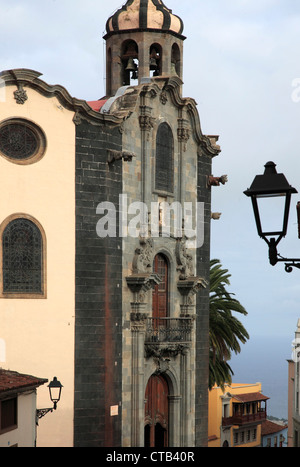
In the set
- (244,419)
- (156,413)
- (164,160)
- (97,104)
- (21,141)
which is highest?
(97,104)

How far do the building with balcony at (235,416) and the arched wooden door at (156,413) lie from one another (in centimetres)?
2614

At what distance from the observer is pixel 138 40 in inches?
1829

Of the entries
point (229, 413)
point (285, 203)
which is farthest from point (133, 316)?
point (229, 413)

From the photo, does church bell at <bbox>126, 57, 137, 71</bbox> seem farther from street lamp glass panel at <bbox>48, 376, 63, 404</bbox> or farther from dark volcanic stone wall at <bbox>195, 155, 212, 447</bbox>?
street lamp glass panel at <bbox>48, 376, 63, 404</bbox>

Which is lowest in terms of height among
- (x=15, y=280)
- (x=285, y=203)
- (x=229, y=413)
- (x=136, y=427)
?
(x=229, y=413)

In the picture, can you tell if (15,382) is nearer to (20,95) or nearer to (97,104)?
(20,95)

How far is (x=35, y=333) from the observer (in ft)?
129

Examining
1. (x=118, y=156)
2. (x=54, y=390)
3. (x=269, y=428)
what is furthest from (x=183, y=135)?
(x=269, y=428)

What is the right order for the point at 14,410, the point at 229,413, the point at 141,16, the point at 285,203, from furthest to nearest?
the point at 229,413, the point at 141,16, the point at 14,410, the point at 285,203

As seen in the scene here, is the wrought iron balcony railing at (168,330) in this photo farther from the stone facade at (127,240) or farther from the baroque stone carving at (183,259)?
the baroque stone carving at (183,259)

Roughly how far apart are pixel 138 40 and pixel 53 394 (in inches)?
626

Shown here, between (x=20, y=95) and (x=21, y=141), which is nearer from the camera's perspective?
(x=20, y=95)

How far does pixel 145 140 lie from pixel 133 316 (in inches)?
276

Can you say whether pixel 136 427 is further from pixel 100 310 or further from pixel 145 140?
pixel 145 140
